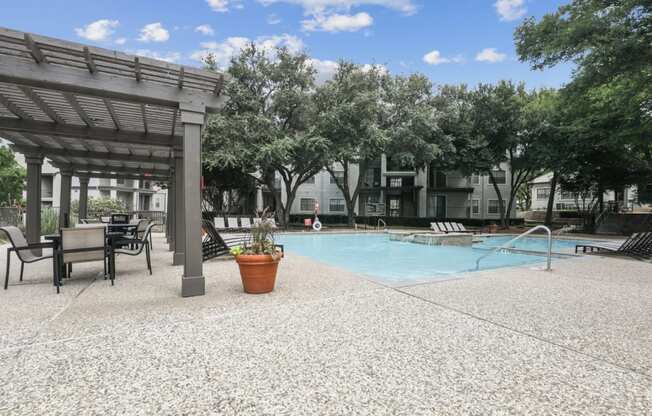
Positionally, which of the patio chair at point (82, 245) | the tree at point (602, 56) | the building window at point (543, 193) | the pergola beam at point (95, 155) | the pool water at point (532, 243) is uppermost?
the tree at point (602, 56)

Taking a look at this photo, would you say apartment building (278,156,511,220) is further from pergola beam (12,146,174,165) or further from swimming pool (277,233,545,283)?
pergola beam (12,146,174,165)

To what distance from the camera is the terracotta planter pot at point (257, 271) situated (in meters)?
4.49

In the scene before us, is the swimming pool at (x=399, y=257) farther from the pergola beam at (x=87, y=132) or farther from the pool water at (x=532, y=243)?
the pergola beam at (x=87, y=132)

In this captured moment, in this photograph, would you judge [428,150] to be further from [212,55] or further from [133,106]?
[133,106]

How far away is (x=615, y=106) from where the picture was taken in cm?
1181

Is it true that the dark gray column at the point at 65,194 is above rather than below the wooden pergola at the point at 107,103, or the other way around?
below

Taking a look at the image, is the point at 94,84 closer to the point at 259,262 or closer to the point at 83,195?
the point at 259,262

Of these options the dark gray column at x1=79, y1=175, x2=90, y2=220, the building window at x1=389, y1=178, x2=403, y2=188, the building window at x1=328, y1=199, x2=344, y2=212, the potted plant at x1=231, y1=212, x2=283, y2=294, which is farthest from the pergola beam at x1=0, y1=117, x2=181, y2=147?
the building window at x1=389, y1=178, x2=403, y2=188

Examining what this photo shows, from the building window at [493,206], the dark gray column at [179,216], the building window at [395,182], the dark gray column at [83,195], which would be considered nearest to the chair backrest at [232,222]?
the dark gray column at [83,195]

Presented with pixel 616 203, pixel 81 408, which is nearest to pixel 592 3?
pixel 81 408

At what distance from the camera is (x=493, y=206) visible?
30.0 m

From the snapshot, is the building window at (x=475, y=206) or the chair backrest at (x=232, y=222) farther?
the building window at (x=475, y=206)

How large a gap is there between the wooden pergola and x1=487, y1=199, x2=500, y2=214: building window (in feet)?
94.0

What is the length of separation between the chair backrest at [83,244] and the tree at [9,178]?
3259 cm
